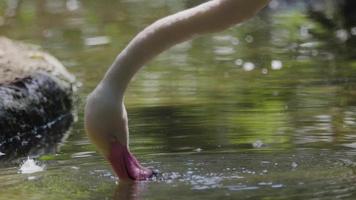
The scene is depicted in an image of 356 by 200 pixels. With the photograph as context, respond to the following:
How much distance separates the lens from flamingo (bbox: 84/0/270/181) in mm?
5992

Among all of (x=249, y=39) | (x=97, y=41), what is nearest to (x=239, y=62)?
(x=249, y=39)

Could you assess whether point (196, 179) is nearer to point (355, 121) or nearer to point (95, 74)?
point (355, 121)

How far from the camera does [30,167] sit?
6922 mm

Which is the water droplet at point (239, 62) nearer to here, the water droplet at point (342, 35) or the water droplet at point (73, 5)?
the water droplet at point (342, 35)

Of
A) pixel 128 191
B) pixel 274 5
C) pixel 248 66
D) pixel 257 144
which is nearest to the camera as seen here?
pixel 128 191

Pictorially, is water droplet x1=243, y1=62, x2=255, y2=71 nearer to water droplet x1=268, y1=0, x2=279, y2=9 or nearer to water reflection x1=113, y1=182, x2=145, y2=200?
water reflection x1=113, y1=182, x2=145, y2=200

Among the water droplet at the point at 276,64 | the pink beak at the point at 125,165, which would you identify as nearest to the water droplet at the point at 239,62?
the water droplet at the point at 276,64

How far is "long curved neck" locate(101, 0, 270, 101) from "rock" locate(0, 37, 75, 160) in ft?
6.14

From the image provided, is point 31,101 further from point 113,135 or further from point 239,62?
point 113,135

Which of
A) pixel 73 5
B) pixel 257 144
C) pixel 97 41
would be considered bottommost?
pixel 257 144

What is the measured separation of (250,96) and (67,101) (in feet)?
5.03

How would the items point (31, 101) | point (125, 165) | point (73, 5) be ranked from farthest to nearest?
point (73, 5), point (31, 101), point (125, 165)

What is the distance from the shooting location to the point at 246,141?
7.31m

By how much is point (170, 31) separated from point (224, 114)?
2.36 m
